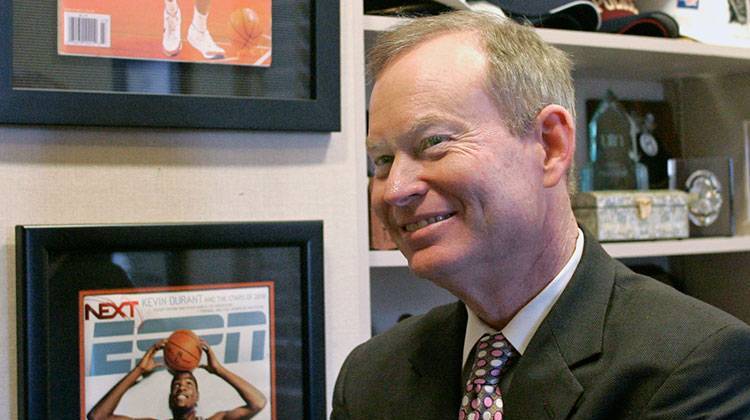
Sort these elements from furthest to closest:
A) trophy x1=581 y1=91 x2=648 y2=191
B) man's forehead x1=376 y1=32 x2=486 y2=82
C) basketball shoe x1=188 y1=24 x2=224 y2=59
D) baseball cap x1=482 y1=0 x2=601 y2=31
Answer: trophy x1=581 y1=91 x2=648 y2=191
baseball cap x1=482 y1=0 x2=601 y2=31
basketball shoe x1=188 y1=24 x2=224 y2=59
man's forehead x1=376 y1=32 x2=486 y2=82

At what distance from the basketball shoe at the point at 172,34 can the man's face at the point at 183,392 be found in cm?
44

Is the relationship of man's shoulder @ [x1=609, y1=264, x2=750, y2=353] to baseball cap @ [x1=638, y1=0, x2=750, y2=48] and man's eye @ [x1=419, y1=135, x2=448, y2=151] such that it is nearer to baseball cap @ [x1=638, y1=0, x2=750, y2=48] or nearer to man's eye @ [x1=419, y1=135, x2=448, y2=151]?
man's eye @ [x1=419, y1=135, x2=448, y2=151]

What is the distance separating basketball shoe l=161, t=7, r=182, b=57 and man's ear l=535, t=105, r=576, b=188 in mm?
509

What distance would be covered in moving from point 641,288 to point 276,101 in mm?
557

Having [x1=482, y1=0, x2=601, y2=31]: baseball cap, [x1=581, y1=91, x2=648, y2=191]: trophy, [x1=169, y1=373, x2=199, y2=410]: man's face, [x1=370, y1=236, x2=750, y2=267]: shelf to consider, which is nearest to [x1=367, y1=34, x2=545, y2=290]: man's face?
[x1=169, y1=373, x2=199, y2=410]: man's face

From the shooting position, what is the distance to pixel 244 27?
126 cm

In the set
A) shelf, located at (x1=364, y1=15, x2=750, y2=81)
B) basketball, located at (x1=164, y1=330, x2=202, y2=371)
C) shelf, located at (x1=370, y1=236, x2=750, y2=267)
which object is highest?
shelf, located at (x1=364, y1=15, x2=750, y2=81)

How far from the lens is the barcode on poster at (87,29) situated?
1.17 m

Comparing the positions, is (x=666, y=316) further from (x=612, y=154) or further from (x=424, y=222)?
(x=612, y=154)

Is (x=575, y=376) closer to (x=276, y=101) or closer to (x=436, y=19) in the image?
(x=436, y=19)

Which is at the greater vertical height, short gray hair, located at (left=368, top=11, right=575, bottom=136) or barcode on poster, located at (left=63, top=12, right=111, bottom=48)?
barcode on poster, located at (left=63, top=12, right=111, bottom=48)

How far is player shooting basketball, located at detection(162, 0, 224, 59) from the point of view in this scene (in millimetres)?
1216

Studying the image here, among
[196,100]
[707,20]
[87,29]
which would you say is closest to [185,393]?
[196,100]

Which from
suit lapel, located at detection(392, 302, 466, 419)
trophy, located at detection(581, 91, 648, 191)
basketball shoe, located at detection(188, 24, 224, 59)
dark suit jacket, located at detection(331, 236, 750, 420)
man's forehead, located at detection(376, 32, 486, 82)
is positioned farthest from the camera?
trophy, located at detection(581, 91, 648, 191)
